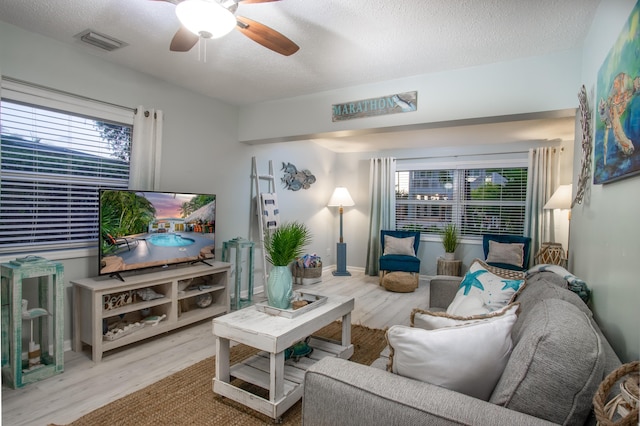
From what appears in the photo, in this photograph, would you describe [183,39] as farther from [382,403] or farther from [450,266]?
[450,266]

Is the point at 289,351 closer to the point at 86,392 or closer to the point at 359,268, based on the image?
the point at 86,392

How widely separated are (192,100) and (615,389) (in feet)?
12.9

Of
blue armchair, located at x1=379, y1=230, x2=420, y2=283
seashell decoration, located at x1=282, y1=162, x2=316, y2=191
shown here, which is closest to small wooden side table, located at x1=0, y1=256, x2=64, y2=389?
seashell decoration, located at x1=282, y1=162, x2=316, y2=191

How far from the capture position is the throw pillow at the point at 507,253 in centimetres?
468

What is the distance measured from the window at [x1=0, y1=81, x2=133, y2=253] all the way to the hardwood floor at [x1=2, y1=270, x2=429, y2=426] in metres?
0.98

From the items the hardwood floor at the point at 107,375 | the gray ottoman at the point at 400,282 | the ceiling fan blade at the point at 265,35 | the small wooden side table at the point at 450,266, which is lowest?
the hardwood floor at the point at 107,375

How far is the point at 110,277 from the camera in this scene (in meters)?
2.91

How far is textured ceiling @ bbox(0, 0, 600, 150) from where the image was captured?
2131mm

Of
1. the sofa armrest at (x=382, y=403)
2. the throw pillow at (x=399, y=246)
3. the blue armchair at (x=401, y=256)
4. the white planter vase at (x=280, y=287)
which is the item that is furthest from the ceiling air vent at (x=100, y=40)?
the throw pillow at (x=399, y=246)

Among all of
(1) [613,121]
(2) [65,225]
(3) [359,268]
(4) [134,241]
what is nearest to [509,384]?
(1) [613,121]

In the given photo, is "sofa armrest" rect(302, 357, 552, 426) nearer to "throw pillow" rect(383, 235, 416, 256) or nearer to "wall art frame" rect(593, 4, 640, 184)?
"wall art frame" rect(593, 4, 640, 184)

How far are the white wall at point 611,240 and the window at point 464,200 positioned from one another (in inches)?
129

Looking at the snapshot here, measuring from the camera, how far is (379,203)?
6113mm

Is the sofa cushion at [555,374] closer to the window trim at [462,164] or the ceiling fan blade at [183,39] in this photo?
the ceiling fan blade at [183,39]
